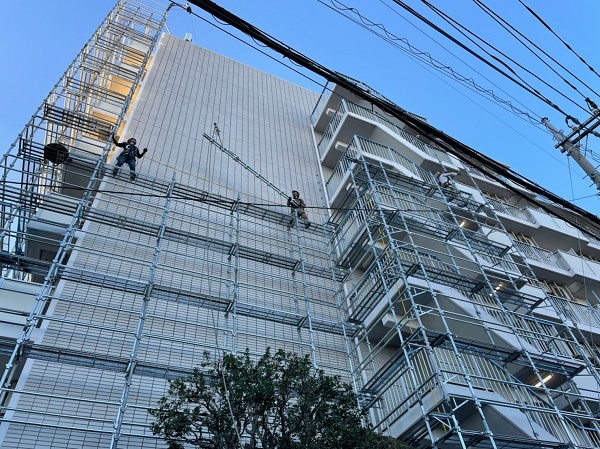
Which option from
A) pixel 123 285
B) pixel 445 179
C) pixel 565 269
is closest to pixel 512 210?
pixel 565 269

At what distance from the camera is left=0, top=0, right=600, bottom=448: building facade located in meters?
8.91

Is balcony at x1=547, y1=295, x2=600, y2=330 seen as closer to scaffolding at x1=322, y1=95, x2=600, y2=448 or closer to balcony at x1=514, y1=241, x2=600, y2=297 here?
scaffolding at x1=322, y1=95, x2=600, y2=448

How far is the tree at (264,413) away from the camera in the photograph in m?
6.48

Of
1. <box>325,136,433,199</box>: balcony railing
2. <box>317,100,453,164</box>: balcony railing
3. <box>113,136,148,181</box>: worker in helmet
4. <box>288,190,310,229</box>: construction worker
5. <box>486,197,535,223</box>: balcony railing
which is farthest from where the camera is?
<box>486,197,535,223</box>: balcony railing

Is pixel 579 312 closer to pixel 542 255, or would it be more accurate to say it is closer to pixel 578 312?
pixel 578 312

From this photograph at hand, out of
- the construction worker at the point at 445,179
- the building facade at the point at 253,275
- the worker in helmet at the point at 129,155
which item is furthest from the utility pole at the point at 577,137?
the worker in helmet at the point at 129,155

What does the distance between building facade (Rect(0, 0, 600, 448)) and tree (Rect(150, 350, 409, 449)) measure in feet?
4.93

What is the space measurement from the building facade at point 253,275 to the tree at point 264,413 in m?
1.50

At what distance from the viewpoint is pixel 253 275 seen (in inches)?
490

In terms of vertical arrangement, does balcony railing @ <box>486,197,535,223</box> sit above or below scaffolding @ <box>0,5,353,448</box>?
above

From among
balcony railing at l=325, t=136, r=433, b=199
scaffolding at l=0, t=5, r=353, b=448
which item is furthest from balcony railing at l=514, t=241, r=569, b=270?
scaffolding at l=0, t=5, r=353, b=448

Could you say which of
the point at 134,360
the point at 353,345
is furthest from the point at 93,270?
the point at 353,345

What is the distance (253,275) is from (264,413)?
584cm

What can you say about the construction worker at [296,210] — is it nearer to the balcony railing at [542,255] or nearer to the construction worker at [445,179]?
the construction worker at [445,179]
